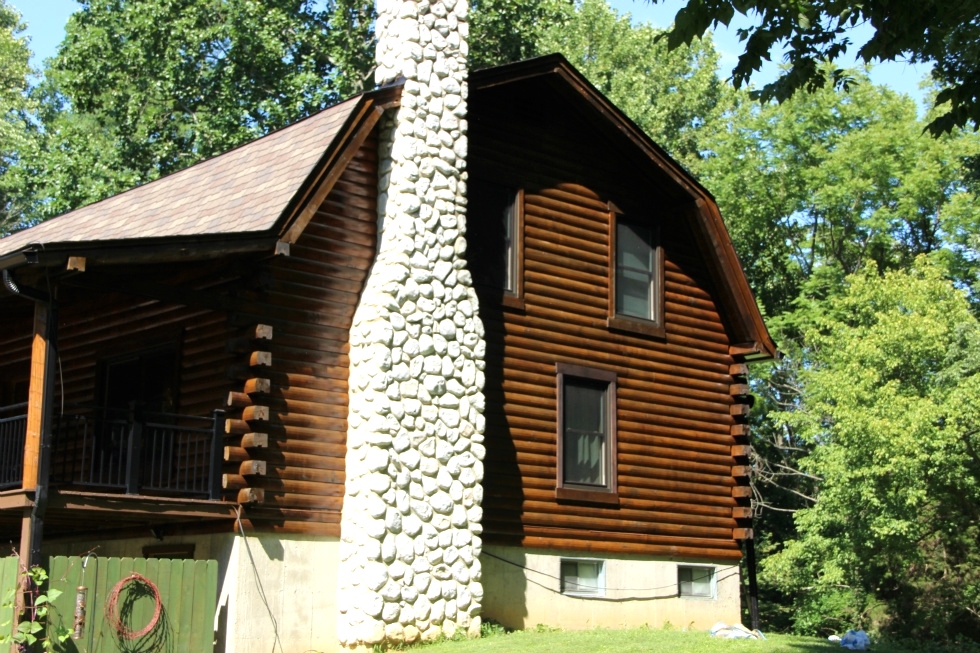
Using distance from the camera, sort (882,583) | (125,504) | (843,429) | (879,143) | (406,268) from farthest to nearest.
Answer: (879,143) → (882,583) → (843,429) → (406,268) → (125,504)

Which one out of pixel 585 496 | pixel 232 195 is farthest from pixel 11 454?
pixel 585 496

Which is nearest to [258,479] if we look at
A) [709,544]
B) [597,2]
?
[709,544]

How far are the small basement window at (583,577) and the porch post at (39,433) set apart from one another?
815 centimetres

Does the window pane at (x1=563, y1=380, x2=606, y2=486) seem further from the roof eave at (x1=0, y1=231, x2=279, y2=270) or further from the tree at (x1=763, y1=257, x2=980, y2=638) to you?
the tree at (x1=763, y1=257, x2=980, y2=638)

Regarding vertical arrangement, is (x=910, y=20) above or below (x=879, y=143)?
below

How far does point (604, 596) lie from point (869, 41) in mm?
10019

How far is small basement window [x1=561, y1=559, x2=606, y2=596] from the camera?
62.3 ft

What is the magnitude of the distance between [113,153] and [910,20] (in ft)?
89.8

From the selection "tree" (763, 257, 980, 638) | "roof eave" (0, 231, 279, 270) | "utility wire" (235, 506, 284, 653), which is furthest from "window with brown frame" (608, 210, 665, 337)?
"tree" (763, 257, 980, 638)

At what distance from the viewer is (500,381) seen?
18.4m

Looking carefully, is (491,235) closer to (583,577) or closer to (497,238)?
(497,238)

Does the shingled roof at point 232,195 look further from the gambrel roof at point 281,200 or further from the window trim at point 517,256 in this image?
the window trim at point 517,256

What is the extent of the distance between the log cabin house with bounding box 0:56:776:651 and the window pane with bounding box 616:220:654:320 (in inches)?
1.6

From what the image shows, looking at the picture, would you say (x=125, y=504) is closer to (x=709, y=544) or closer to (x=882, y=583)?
(x=709, y=544)
